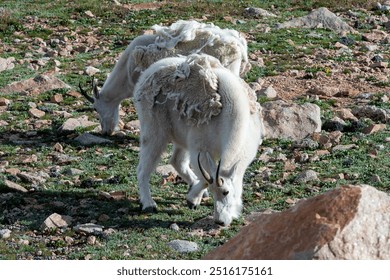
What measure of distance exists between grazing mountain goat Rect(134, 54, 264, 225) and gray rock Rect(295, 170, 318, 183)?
1533 millimetres

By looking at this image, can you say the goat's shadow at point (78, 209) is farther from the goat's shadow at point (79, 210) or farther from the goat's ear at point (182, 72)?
the goat's ear at point (182, 72)

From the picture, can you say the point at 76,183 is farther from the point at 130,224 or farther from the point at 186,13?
the point at 186,13

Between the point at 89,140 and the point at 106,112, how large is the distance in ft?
2.80

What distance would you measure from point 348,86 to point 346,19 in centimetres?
674

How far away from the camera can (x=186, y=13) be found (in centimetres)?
2530

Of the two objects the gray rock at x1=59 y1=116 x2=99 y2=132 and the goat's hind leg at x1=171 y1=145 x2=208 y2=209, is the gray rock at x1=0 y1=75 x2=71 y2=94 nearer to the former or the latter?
the gray rock at x1=59 y1=116 x2=99 y2=132

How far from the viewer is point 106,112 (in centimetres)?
1588

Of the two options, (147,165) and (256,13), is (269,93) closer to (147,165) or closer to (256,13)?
(147,165)

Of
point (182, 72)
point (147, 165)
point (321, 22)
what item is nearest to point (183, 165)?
point (147, 165)

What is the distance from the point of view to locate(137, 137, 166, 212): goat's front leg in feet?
38.5

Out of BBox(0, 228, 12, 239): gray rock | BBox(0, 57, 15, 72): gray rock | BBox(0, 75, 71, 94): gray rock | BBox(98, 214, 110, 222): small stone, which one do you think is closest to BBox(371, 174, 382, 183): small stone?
BBox(98, 214, 110, 222): small stone

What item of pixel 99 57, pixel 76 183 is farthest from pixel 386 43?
pixel 76 183

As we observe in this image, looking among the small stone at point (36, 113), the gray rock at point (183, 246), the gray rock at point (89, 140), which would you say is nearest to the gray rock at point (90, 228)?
the gray rock at point (183, 246)

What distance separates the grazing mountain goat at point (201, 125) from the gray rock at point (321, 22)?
12316mm
